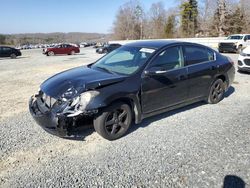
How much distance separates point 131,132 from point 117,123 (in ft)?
1.40

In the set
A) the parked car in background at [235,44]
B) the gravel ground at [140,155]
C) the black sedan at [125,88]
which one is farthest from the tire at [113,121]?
the parked car in background at [235,44]

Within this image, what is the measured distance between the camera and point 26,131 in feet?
13.4

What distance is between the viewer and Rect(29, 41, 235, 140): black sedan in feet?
11.1

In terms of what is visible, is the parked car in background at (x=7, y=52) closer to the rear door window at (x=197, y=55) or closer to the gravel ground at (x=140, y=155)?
the gravel ground at (x=140, y=155)

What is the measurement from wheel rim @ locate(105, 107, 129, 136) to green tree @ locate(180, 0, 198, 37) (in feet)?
166

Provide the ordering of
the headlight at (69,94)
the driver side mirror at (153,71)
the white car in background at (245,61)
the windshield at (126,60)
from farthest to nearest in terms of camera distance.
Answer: the white car in background at (245,61), the windshield at (126,60), the driver side mirror at (153,71), the headlight at (69,94)

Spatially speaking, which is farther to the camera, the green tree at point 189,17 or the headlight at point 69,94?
the green tree at point 189,17

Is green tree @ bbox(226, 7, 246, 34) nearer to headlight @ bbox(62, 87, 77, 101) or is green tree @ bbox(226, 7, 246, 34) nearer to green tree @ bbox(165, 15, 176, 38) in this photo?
green tree @ bbox(165, 15, 176, 38)

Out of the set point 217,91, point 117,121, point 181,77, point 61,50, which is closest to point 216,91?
point 217,91

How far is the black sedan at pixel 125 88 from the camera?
3393 millimetres

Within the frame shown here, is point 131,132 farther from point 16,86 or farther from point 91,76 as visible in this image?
point 16,86

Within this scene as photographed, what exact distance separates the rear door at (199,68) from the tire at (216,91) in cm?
24

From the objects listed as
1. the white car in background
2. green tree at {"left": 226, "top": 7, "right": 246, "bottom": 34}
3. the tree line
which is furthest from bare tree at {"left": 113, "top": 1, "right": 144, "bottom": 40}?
the white car in background

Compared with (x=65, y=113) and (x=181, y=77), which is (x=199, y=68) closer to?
(x=181, y=77)
